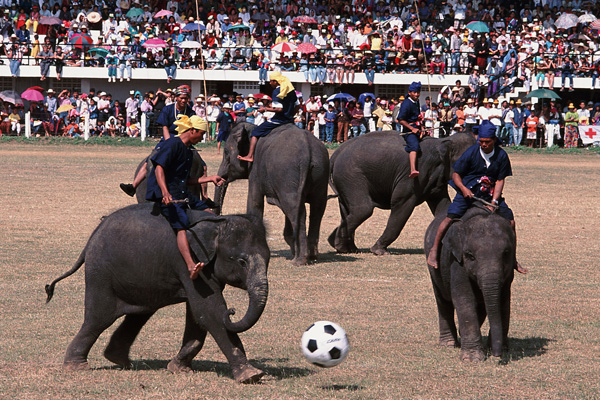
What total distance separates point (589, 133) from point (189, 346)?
35.3m

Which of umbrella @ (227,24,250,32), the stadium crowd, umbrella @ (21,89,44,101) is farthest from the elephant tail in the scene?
umbrella @ (227,24,250,32)

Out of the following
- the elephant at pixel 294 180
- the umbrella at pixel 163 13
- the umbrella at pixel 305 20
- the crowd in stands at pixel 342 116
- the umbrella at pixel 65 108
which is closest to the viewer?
the elephant at pixel 294 180

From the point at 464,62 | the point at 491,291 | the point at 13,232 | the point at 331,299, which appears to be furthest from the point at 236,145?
the point at 464,62

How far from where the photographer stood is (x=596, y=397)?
7996 millimetres

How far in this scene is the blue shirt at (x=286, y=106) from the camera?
51.5 feet

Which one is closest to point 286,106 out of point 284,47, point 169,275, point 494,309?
point 494,309

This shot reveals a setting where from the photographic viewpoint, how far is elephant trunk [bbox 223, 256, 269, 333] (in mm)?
7750

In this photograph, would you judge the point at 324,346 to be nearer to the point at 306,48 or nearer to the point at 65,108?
the point at 65,108

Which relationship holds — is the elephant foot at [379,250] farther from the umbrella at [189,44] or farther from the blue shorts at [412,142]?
the umbrella at [189,44]

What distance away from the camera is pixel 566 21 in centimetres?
4762

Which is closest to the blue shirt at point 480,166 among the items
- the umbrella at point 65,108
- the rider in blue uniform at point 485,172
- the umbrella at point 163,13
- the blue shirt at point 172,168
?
the rider in blue uniform at point 485,172

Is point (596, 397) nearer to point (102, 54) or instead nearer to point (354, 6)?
point (102, 54)

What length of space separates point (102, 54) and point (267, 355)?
129ft

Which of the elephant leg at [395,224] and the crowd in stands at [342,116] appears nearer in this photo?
the elephant leg at [395,224]
